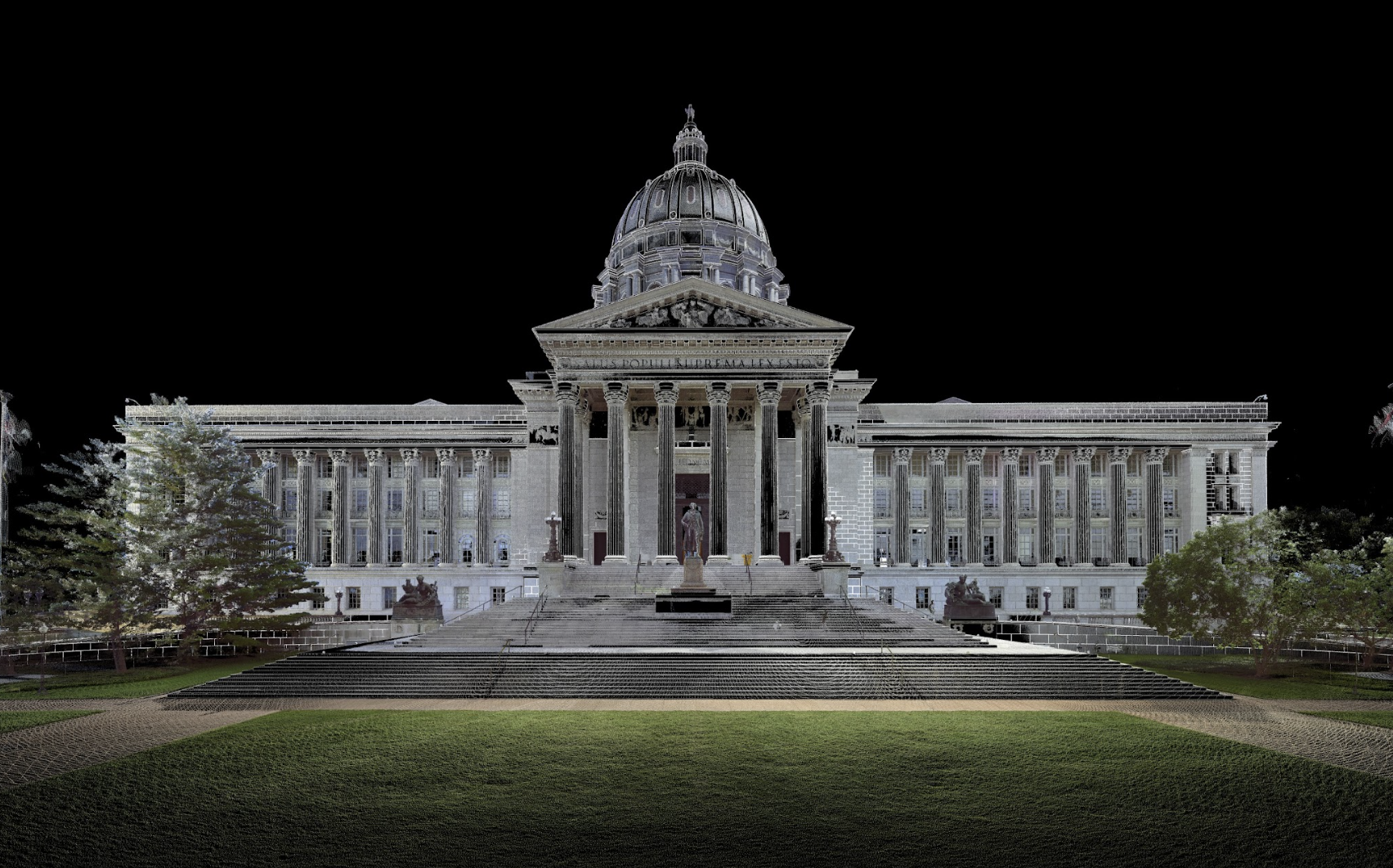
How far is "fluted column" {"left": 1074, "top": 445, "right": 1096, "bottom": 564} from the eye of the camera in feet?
195

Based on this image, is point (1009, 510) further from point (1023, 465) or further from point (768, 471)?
point (768, 471)

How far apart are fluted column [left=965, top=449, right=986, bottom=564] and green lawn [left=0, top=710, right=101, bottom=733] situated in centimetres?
4839

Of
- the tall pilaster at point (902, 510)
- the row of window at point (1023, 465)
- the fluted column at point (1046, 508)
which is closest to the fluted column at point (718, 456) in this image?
the tall pilaster at point (902, 510)

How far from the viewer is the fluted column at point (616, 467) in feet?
153

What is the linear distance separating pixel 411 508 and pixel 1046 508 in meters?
38.9

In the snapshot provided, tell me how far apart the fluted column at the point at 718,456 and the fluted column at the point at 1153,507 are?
1150 inches

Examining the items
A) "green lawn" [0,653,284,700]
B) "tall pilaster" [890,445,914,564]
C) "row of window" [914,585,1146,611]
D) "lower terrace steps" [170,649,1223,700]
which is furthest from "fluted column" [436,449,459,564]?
"lower terrace steps" [170,649,1223,700]

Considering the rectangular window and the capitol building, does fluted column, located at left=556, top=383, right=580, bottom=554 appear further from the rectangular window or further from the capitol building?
the rectangular window

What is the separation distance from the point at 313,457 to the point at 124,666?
1176 inches

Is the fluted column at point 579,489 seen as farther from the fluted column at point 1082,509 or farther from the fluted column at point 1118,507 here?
the fluted column at point 1118,507

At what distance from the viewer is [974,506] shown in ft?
197

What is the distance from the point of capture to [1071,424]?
199ft

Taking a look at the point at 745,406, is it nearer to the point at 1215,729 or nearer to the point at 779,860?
the point at 1215,729

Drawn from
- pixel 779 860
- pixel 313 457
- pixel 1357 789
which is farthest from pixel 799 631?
pixel 313 457
